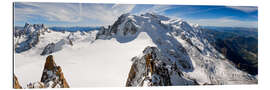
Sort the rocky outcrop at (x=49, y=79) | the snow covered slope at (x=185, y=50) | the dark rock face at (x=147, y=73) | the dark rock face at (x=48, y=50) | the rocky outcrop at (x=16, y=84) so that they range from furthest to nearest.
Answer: the snow covered slope at (x=185, y=50), the dark rock face at (x=48, y=50), the dark rock face at (x=147, y=73), the rocky outcrop at (x=49, y=79), the rocky outcrop at (x=16, y=84)

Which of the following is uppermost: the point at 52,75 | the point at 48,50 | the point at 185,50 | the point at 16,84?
the point at 48,50

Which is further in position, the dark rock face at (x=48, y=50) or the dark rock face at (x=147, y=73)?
the dark rock face at (x=48, y=50)

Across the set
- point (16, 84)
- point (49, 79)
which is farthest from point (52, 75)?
point (16, 84)

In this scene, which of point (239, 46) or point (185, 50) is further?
point (185, 50)

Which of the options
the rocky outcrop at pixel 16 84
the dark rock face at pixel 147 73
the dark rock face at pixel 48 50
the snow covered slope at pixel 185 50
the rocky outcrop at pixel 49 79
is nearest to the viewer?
the rocky outcrop at pixel 16 84

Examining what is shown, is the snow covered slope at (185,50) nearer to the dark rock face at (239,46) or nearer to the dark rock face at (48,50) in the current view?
the dark rock face at (239,46)

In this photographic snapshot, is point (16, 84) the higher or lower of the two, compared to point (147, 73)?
lower

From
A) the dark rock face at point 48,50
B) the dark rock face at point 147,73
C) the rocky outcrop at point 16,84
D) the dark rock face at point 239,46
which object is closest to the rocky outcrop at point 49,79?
the rocky outcrop at point 16,84

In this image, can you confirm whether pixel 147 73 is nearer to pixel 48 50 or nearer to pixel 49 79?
pixel 49 79

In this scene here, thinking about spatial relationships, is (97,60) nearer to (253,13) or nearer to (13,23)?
(13,23)
